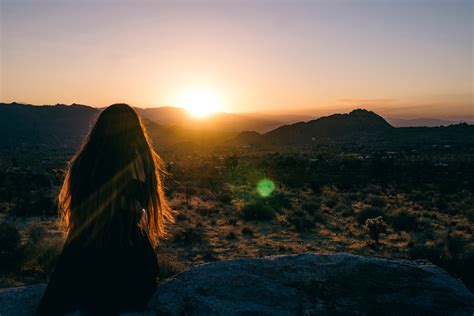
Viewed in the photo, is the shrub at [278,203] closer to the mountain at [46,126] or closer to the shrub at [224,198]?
the shrub at [224,198]

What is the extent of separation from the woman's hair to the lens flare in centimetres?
1853

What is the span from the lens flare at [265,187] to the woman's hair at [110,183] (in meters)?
18.5

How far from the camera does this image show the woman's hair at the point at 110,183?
2.85 meters

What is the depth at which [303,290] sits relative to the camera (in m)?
3.15

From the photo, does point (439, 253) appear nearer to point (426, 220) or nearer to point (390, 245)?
point (390, 245)

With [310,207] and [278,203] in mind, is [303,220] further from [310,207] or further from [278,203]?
[278,203]

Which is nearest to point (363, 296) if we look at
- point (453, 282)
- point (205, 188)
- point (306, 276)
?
point (306, 276)

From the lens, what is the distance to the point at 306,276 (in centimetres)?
336

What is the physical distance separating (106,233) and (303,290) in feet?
4.89

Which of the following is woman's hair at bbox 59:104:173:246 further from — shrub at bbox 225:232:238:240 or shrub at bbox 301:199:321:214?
shrub at bbox 301:199:321:214

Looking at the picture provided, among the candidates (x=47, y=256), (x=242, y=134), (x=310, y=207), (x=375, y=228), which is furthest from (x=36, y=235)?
(x=242, y=134)

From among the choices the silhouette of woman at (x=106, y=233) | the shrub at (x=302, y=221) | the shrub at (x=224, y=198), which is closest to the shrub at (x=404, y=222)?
the shrub at (x=302, y=221)

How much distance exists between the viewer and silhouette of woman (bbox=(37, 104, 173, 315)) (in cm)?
285

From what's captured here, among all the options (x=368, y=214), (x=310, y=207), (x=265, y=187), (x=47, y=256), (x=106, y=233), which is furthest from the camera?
(x=265, y=187)
